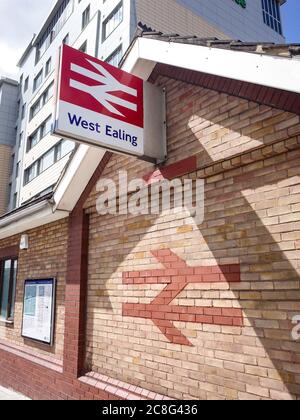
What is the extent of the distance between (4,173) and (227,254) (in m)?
29.8

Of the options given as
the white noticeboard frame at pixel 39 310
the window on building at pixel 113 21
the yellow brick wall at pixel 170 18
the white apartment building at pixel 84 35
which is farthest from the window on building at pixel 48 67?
the white noticeboard frame at pixel 39 310

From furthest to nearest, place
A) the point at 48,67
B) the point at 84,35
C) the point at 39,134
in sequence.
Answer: the point at 48,67 < the point at 39,134 < the point at 84,35

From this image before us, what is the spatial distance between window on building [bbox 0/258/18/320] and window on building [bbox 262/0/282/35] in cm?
2196

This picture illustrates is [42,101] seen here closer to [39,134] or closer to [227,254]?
[39,134]

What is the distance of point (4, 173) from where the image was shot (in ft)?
98.1

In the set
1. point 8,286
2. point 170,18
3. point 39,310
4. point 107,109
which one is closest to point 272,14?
point 170,18

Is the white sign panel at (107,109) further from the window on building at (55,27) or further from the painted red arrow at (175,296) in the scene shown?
the window on building at (55,27)

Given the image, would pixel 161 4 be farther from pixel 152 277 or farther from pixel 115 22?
pixel 152 277

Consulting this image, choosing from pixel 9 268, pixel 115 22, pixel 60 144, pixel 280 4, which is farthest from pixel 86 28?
pixel 9 268

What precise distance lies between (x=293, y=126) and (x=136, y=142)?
1660 millimetres

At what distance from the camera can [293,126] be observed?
116 inches

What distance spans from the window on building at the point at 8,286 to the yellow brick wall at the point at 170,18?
1217 cm
